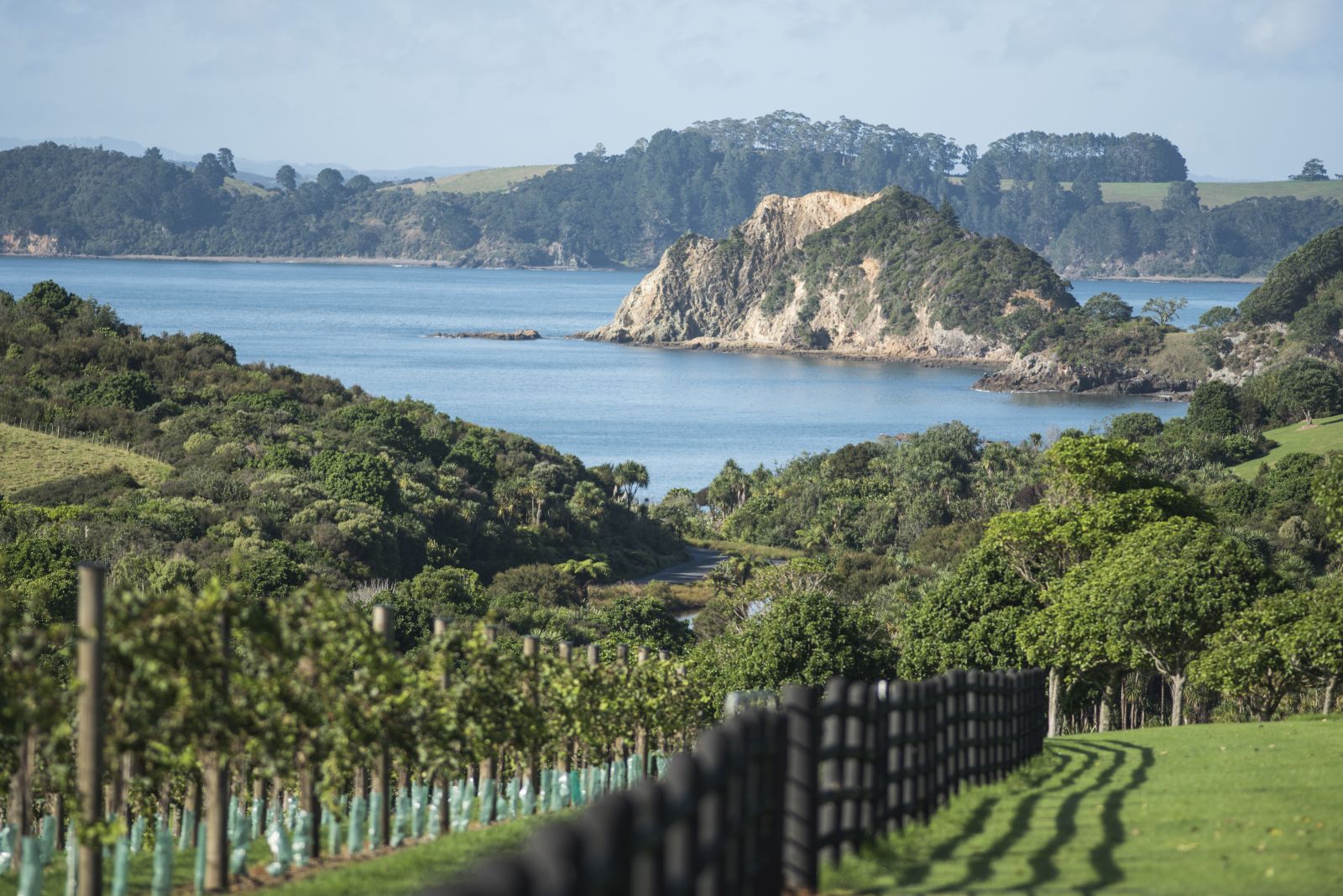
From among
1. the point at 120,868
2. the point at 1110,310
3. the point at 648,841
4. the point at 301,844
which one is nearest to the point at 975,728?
the point at 301,844

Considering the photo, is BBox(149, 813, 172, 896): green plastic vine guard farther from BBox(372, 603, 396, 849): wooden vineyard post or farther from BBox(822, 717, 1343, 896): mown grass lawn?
BBox(822, 717, 1343, 896): mown grass lawn

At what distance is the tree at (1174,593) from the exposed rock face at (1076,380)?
150736 mm

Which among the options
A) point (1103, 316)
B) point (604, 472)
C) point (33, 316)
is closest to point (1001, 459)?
point (604, 472)

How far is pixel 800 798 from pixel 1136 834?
12.1 ft

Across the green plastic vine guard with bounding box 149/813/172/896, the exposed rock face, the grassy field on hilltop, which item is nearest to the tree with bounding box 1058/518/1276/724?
the green plastic vine guard with bounding box 149/813/172/896

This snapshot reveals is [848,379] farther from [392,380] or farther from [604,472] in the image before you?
[604,472]

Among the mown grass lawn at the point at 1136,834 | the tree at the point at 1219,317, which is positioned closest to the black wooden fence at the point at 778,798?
the mown grass lawn at the point at 1136,834

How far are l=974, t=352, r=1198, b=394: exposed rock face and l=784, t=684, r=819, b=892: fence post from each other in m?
172

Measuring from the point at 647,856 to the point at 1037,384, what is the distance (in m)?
182

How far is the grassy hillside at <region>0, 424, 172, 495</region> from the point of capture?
59031 millimetres

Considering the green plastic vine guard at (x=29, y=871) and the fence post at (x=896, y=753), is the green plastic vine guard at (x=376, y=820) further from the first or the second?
the fence post at (x=896, y=753)

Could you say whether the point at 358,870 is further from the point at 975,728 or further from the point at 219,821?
the point at 975,728

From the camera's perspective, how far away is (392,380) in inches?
6201

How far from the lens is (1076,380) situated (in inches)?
7062
